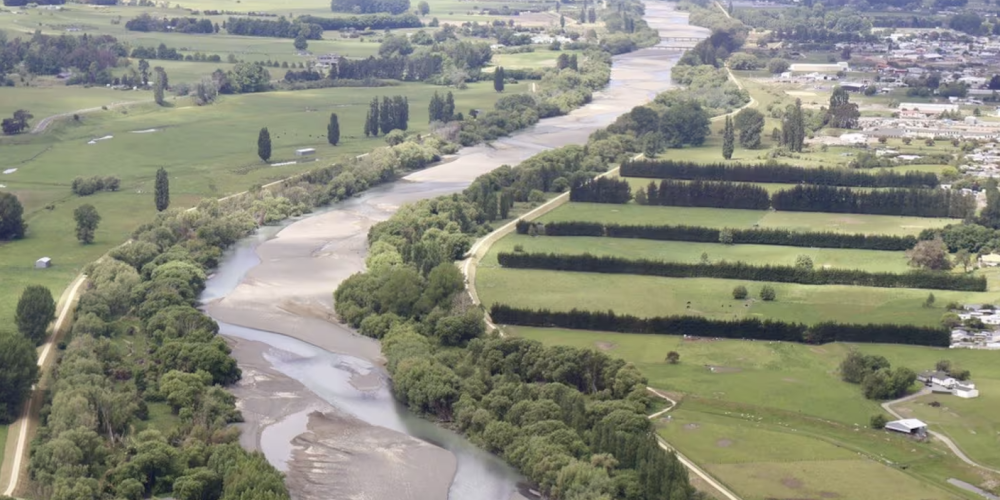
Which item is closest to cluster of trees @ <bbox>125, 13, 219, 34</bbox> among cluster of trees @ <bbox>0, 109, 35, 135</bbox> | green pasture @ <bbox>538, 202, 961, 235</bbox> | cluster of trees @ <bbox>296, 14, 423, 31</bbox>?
cluster of trees @ <bbox>296, 14, 423, 31</bbox>

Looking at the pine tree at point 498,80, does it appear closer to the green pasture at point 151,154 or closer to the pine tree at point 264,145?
the green pasture at point 151,154

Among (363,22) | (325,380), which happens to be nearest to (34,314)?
(325,380)

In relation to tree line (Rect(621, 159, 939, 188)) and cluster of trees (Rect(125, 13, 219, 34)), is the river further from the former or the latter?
cluster of trees (Rect(125, 13, 219, 34))

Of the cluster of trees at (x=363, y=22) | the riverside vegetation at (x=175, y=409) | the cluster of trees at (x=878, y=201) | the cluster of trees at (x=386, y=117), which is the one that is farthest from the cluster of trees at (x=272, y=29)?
the riverside vegetation at (x=175, y=409)

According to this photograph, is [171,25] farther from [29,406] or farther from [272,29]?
[29,406]

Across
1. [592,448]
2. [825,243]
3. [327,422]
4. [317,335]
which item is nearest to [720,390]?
[592,448]
